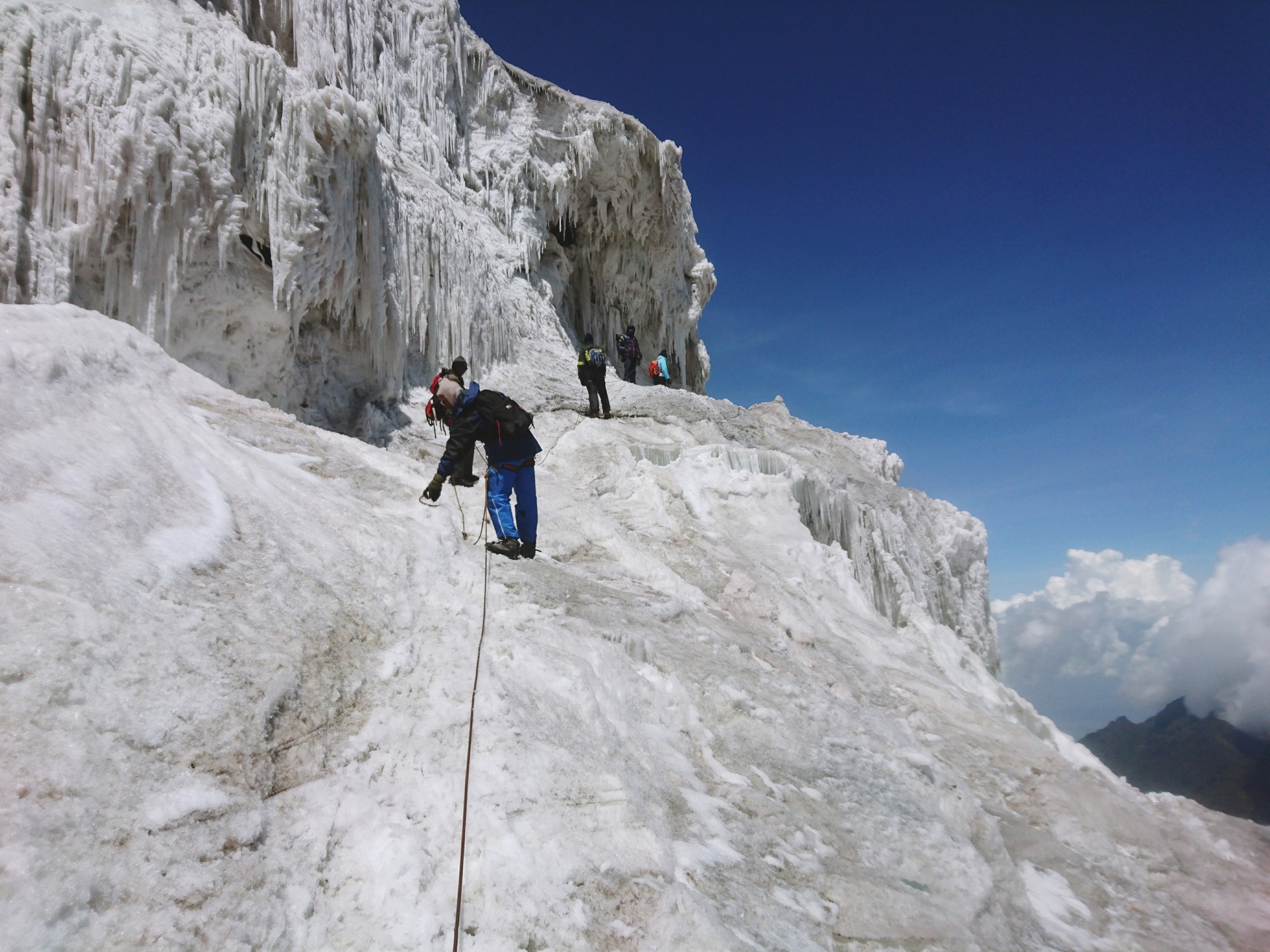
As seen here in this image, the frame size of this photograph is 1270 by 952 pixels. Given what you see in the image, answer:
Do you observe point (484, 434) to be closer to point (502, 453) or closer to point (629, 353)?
point (502, 453)

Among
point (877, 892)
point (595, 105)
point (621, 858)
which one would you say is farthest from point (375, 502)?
point (595, 105)

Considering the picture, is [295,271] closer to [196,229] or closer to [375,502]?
[196,229]

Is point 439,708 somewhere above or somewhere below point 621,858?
above

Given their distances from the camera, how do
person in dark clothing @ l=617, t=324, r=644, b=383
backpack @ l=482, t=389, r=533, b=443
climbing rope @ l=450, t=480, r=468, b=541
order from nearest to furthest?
climbing rope @ l=450, t=480, r=468, b=541
backpack @ l=482, t=389, r=533, b=443
person in dark clothing @ l=617, t=324, r=644, b=383

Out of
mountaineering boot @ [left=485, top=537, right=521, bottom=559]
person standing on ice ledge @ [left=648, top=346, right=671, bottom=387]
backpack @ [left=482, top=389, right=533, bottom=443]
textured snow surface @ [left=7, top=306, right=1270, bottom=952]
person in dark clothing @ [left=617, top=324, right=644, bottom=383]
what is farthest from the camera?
person in dark clothing @ [left=617, top=324, right=644, bottom=383]

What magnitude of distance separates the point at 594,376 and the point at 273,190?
17.6 feet

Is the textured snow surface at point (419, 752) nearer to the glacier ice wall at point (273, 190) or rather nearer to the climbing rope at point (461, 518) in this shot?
the climbing rope at point (461, 518)

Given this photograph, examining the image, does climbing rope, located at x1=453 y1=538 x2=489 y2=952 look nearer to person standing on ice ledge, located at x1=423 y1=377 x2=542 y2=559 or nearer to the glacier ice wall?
person standing on ice ledge, located at x1=423 y1=377 x2=542 y2=559

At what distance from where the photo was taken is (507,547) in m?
5.14

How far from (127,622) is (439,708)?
1.15 metres

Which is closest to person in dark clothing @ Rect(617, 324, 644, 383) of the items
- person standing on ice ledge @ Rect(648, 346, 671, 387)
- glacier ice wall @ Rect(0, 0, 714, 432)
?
person standing on ice ledge @ Rect(648, 346, 671, 387)

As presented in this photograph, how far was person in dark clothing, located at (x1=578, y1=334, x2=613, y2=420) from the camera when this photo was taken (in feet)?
37.8

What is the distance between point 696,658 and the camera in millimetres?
4289

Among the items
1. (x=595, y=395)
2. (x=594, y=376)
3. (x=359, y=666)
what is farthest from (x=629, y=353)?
(x=359, y=666)
